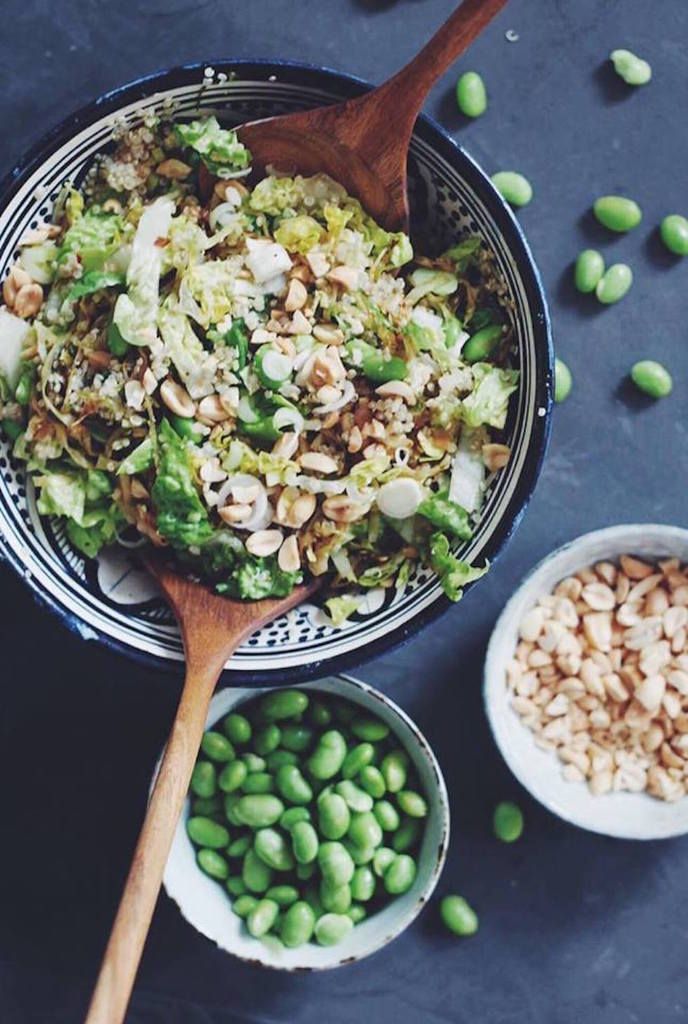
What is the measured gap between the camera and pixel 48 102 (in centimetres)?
232

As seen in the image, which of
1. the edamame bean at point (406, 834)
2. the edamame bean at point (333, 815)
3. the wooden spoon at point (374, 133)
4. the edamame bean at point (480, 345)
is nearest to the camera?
the wooden spoon at point (374, 133)

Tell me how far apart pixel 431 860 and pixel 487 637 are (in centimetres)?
41

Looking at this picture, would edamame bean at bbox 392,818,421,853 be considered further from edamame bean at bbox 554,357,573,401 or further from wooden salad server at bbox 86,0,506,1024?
edamame bean at bbox 554,357,573,401

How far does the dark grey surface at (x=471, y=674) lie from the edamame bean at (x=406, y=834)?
103mm

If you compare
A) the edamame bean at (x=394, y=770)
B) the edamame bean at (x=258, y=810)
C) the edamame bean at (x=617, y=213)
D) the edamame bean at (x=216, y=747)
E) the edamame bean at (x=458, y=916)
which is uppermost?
the edamame bean at (x=617, y=213)

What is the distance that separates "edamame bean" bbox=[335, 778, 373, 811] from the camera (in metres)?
2.27

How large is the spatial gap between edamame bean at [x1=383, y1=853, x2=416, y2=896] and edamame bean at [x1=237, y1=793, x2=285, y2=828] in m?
0.22

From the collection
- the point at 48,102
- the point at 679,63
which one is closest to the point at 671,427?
the point at 679,63

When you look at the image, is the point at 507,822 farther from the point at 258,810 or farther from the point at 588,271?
the point at 588,271

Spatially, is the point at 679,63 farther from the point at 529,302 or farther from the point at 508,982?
the point at 508,982

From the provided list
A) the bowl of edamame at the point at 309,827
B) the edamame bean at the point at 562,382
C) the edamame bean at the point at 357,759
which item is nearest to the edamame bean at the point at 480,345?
the edamame bean at the point at 562,382

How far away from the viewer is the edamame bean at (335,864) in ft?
7.33

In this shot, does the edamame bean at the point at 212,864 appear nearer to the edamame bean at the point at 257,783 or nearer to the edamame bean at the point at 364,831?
the edamame bean at the point at 257,783

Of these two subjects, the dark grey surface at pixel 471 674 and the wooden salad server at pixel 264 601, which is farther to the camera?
the dark grey surface at pixel 471 674
